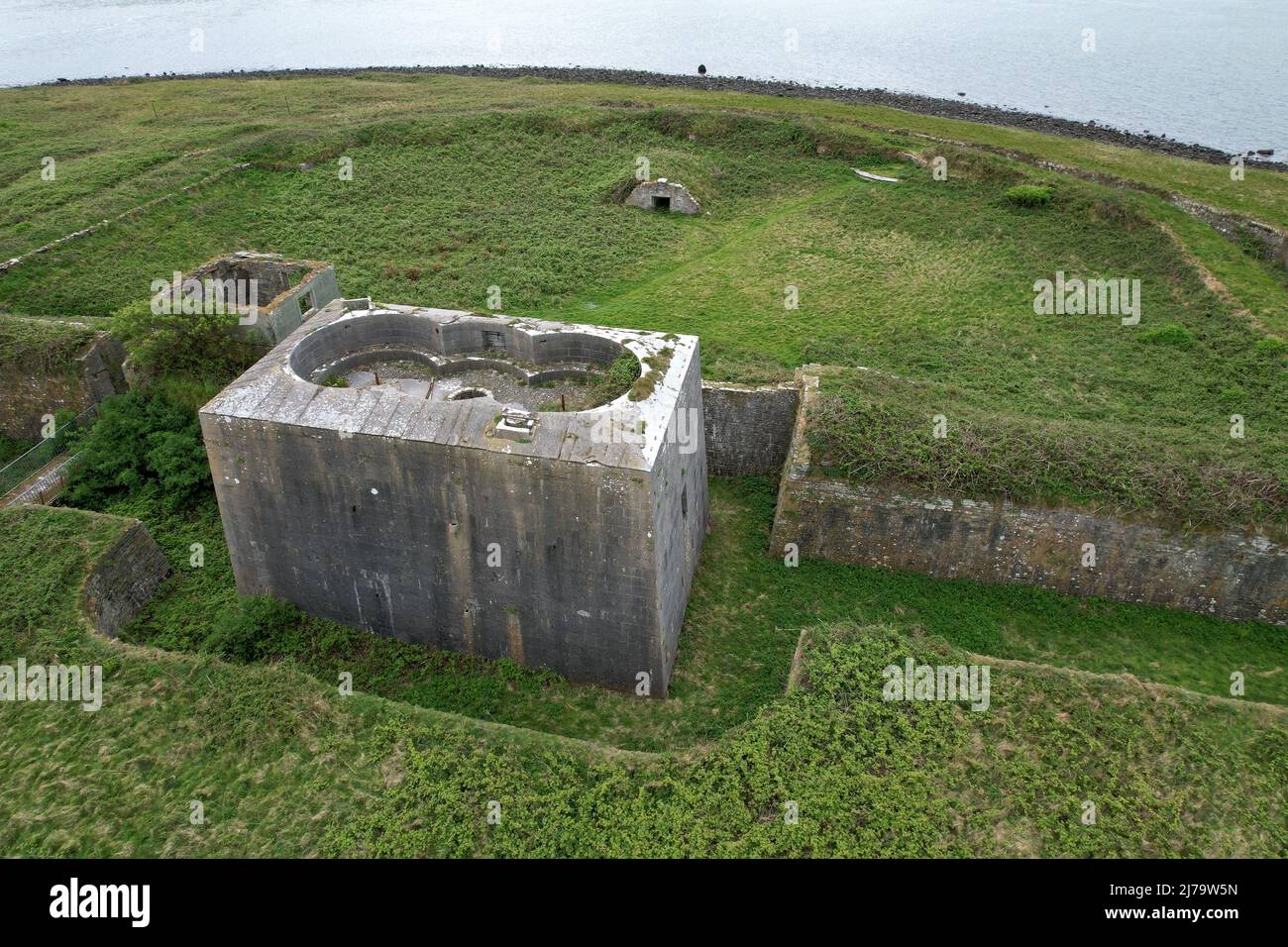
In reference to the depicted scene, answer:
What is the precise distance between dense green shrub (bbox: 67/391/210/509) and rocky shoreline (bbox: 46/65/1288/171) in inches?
1418

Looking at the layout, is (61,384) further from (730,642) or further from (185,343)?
(730,642)

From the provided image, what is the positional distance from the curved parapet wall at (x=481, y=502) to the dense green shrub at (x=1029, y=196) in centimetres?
1871

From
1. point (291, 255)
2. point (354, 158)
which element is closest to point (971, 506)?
point (291, 255)

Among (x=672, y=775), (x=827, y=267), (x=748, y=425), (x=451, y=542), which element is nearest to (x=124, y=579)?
(x=451, y=542)

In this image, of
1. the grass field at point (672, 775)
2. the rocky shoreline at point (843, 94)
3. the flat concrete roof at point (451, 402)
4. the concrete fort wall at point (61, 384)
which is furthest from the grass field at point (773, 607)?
the rocky shoreline at point (843, 94)

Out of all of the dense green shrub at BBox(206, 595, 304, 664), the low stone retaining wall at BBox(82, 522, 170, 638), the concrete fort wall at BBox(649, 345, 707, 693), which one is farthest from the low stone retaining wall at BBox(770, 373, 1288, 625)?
→ the low stone retaining wall at BBox(82, 522, 170, 638)

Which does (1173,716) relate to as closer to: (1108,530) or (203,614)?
(1108,530)

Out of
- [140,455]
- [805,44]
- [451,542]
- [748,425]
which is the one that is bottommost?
[451,542]

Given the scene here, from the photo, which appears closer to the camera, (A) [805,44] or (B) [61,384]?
(B) [61,384]

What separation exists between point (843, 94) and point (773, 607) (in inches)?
1565

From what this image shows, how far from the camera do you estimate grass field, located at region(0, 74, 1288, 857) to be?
1022 centimetres

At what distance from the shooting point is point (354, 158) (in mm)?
33344

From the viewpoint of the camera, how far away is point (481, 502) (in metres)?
12.6

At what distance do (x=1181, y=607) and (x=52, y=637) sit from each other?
18.1m
